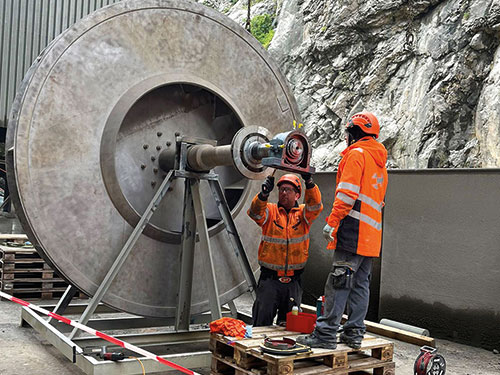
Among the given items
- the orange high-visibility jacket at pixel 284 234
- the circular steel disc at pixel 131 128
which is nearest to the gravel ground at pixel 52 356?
the circular steel disc at pixel 131 128

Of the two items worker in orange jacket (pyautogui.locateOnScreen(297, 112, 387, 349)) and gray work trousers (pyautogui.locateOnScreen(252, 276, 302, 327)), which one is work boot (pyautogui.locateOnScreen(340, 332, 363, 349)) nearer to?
worker in orange jacket (pyautogui.locateOnScreen(297, 112, 387, 349))

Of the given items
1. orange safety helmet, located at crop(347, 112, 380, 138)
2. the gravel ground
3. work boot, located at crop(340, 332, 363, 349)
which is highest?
orange safety helmet, located at crop(347, 112, 380, 138)

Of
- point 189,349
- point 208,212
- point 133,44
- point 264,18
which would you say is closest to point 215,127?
point 208,212

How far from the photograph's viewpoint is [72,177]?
185 inches

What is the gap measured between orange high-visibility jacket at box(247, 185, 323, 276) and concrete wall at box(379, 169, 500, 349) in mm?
2364

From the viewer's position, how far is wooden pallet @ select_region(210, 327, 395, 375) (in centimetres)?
370

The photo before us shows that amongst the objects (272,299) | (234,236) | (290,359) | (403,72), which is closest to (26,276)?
(234,236)

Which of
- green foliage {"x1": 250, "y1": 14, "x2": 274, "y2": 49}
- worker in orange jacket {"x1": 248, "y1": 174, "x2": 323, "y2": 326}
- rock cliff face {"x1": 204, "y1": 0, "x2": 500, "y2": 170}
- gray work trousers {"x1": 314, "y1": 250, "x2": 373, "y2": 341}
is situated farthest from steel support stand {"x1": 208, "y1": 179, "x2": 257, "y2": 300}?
green foliage {"x1": 250, "y1": 14, "x2": 274, "y2": 49}

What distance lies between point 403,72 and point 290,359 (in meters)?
21.8

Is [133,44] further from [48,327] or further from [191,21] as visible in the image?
[48,327]

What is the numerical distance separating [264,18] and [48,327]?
30267 mm

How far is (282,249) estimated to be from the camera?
4926mm

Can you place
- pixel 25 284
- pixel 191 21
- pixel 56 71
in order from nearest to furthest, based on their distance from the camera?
1. pixel 56 71
2. pixel 191 21
3. pixel 25 284

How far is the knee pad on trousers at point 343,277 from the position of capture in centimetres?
395
